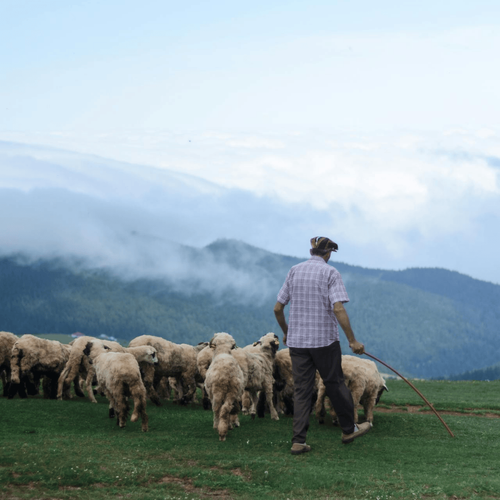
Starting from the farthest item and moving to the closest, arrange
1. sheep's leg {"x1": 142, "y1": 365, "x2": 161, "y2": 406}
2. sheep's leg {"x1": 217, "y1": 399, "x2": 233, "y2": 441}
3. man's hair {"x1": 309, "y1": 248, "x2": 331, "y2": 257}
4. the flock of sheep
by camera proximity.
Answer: sheep's leg {"x1": 142, "y1": 365, "x2": 161, "y2": 406} < the flock of sheep < sheep's leg {"x1": 217, "y1": 399, "x2": 233, "y2": 441} < man's hair {"x1": 309, "y1": 248, "x2": 331, "y2": 257}

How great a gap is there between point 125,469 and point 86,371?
922 centimetres

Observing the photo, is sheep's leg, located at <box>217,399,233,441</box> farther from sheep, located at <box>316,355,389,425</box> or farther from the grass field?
sheep, located at <box>316,355,389,425</box>

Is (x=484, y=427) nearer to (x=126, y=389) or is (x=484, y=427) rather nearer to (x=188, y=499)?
(x=126, y=389)

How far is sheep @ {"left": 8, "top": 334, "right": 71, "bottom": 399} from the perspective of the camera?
17.4 meters

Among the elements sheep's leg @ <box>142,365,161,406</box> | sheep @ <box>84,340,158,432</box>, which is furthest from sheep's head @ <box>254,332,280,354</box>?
sheep @ <box>84,340,158,432</box>

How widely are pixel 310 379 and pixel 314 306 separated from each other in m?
1.26

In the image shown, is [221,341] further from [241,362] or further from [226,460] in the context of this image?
[226,460]

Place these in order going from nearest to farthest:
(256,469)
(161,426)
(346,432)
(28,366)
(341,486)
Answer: (341,486) → (256,469) → (346,432) → (161,426) → (28,366)

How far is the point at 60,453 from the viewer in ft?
33.7

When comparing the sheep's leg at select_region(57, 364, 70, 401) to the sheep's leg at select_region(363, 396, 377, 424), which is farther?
the sheep's leg at select_region(57, 364, 70, 401)

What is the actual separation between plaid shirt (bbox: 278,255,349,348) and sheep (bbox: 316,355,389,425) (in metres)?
3.20

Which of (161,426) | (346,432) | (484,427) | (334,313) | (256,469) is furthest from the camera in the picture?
(484,427)

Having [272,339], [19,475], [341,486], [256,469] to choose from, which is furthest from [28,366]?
[341,486]

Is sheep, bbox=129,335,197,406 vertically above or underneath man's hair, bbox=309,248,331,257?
underneath
